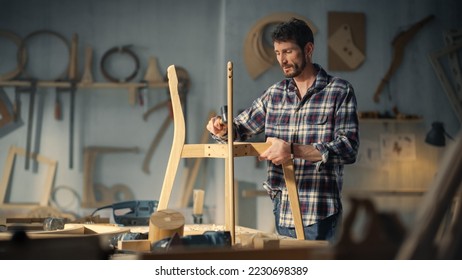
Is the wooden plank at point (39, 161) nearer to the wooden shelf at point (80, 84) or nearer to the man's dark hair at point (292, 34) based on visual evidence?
the wooden shelf at point (80, 84)

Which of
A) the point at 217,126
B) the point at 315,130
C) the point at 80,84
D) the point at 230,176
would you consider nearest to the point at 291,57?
the point at 315,130

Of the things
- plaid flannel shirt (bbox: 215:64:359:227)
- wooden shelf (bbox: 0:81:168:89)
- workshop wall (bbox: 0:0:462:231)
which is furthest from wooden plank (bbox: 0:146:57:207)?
plaid flannel shirt (bbox: 215:64:359:227)

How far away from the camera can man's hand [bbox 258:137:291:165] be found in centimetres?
176

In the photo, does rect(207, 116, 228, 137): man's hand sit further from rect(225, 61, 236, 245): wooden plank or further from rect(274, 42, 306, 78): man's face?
rect(274, 42, 306, 78): man's face

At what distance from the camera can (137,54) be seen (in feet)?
15.4

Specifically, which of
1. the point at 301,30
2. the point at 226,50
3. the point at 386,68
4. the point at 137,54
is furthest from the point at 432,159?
the point at 301,30

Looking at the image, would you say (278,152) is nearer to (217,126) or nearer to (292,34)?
(217,126)

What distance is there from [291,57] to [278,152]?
392 millimetres

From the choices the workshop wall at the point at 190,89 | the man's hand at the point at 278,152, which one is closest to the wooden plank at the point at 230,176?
the man's hand at the point at 278,152

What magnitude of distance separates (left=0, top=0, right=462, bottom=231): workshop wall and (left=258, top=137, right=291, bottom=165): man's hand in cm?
236

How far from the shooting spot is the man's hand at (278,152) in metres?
1.76

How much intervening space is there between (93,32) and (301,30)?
299 cm

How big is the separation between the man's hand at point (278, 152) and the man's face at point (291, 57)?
341mm
